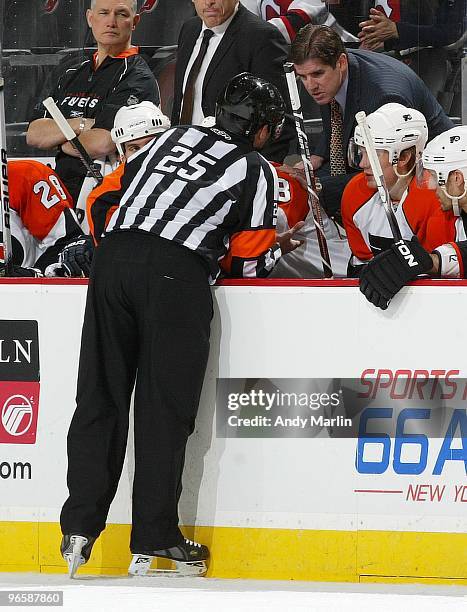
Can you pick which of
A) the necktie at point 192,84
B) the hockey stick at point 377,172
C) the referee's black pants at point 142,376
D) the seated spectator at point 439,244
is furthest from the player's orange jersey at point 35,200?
the seated spectator at point 439,244

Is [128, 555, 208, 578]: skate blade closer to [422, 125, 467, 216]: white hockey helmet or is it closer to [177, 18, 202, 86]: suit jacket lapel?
[422, 125, 467, 216]: white hockey helmet

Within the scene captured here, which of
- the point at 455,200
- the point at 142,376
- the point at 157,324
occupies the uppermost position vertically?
the point at 455,200

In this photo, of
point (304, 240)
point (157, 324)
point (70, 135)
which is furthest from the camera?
point (304, 240)

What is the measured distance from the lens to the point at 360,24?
4.10m

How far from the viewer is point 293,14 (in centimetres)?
414

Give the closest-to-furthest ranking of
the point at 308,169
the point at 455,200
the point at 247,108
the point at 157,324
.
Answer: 1. the point at 157,324
2. the point at 247,108
3. the point at 455,200
4. the point at 308,169

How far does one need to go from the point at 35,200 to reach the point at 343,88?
1181mm

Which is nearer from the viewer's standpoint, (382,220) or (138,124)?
(382,220)

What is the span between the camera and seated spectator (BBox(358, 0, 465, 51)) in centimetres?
405

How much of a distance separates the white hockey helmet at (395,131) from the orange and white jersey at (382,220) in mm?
121

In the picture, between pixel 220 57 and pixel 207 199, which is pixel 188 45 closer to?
pixel 220 57

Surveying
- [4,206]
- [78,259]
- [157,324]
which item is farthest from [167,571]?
[4,206]

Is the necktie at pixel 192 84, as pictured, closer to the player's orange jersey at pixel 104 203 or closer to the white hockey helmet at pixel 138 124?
the white hockey helmet at pixel 138 124

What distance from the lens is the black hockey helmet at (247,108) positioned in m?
2.90
